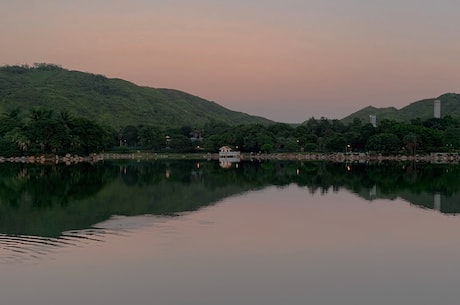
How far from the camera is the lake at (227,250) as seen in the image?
12.6m

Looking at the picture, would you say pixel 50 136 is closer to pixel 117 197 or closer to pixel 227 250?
pixel 117 197

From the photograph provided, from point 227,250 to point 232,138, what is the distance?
350 ft

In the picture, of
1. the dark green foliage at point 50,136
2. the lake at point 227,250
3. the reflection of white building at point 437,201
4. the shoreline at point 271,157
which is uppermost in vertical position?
the dark green foliage at point 50,136

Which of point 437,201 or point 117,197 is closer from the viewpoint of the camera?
point 437,201

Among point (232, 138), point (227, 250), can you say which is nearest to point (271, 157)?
point (232, 138)

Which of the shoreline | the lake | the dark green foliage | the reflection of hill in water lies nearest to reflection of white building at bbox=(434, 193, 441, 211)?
the reflection of hill in water

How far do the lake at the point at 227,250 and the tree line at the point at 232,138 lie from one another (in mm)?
61008

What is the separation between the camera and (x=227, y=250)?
17.1 meters

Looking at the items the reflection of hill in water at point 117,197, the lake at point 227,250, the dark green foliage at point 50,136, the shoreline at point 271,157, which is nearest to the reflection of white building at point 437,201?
the reflection of hill in water at point 117,197

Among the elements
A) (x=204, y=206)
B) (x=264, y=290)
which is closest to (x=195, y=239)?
(x=264, y=290)

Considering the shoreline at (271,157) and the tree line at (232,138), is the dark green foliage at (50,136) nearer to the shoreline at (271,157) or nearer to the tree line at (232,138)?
the tree line at (232,138)

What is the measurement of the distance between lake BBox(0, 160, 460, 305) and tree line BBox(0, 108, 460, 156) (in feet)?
200

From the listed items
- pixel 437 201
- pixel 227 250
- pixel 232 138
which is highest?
pixel 232 138

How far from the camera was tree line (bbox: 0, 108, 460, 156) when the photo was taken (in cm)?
9144
